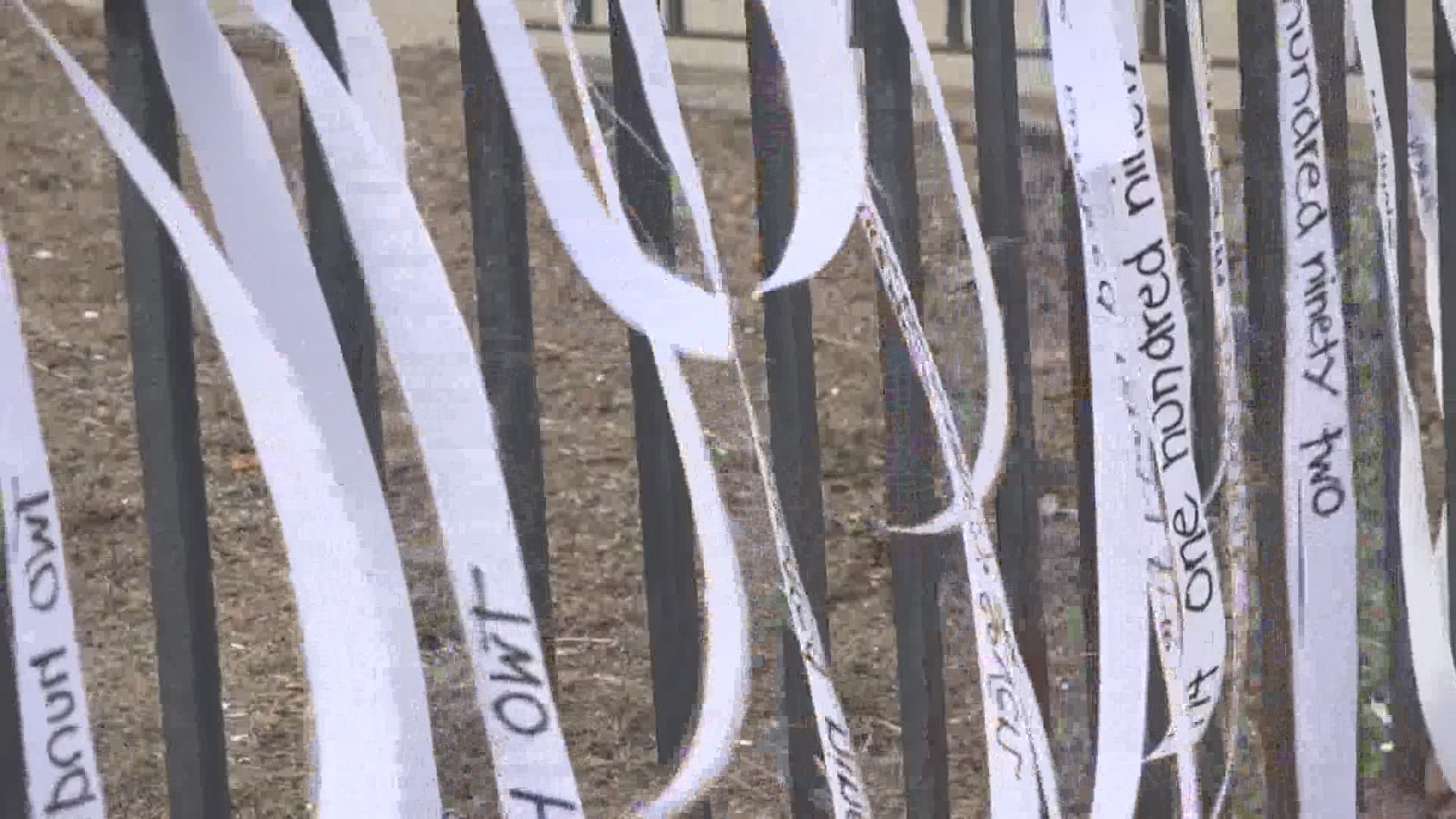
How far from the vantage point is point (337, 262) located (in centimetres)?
171

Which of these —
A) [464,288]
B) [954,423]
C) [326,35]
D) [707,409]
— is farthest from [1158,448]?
[464,288]

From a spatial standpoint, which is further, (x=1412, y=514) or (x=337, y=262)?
(x=1412, y=514)

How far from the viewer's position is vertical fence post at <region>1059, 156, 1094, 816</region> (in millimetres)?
2232

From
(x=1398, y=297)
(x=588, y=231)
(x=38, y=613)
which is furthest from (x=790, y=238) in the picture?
(x=1398, y=297)

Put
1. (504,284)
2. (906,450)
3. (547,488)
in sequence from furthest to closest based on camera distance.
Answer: (547,488) < (906,450) < (504,284)

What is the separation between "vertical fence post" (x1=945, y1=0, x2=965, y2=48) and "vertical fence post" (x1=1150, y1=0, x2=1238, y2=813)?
38 centimetres

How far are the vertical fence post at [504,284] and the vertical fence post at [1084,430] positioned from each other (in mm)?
755

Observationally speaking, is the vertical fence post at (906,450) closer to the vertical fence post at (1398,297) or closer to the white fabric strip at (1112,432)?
the white fabric strip at (1112,432)

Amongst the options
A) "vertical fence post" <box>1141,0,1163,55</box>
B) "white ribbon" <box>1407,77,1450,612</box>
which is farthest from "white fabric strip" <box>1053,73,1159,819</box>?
"white ribbon" <box>1407,77,1450,612</box>

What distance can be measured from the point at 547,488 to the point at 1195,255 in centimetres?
184

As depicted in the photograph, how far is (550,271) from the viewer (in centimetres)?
449

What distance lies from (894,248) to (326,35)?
682 mm

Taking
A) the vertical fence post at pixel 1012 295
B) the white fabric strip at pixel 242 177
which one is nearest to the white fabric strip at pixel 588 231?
the white fabric strip at pixel 242 177

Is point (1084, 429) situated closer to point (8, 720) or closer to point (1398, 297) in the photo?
point (1398, 297)
